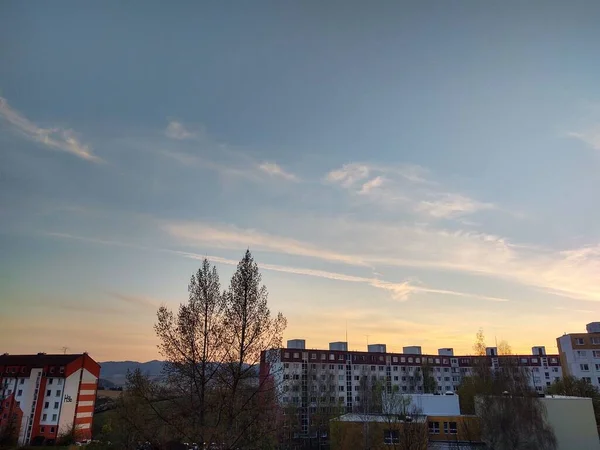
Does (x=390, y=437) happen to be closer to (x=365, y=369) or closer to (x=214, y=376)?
(x=214, y=376)

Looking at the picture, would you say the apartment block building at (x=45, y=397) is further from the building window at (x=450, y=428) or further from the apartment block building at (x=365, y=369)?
the building window at (x=450, y=428)

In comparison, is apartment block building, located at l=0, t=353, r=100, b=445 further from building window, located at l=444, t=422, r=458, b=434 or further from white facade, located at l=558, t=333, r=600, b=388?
white facade, located at l=558, t=333, r=600, b=388

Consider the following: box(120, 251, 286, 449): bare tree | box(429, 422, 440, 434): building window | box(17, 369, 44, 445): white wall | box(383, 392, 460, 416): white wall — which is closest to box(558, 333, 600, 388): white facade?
box(383, 392, 460, 416): white wall

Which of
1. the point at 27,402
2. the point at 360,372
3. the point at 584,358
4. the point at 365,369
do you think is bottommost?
the point at 27,402

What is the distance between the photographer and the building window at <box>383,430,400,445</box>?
36.4m

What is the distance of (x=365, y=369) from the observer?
8562cm

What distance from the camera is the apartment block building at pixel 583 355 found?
64.7m

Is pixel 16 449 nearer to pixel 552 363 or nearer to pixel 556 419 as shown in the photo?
pixel 556 419

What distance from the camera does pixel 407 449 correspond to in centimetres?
2928

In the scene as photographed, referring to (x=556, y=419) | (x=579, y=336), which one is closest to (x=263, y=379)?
(x=556, y=419)

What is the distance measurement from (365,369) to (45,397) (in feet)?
181

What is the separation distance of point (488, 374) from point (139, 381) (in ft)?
146

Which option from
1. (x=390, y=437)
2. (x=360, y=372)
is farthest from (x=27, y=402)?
(x=360, y=372)

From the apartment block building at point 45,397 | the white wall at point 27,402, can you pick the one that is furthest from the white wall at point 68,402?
the white wall at point 27,402
